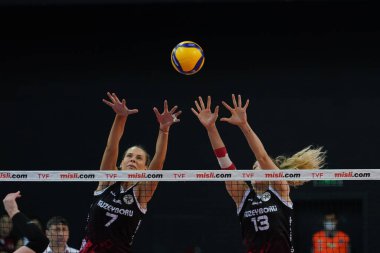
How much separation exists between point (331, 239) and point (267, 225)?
5789 mm

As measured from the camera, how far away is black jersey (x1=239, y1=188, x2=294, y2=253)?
8617 millimetres

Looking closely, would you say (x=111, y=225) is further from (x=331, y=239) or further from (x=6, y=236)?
(x=6, y=236)

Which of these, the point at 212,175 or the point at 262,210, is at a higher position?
the point at 212,175

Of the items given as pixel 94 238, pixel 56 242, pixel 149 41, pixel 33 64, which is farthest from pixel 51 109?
pixel 94 238

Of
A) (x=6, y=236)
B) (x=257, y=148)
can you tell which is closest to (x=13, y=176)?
(x=257, y=148)

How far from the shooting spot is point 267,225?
28.3 ft

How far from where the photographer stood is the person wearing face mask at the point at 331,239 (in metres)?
13.6

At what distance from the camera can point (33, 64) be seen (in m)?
16.6

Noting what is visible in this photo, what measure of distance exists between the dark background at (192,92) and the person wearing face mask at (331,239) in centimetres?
47

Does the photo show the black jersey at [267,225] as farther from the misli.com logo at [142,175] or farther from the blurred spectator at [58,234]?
the blurred spectator at [58,234]

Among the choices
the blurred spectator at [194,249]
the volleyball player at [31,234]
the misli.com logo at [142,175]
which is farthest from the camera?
the blurred spectator at [194,249]

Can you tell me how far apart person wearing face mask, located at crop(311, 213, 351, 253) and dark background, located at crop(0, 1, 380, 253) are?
0.47 meters

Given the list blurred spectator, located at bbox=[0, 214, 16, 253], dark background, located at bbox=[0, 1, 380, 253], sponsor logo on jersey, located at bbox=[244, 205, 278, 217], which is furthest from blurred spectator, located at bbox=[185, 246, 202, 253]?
sponsor logo on jersey, located at bbox=[244, 205, 278, 217]

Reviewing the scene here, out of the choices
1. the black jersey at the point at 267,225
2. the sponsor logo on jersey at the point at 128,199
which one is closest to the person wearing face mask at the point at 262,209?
the black jersey at the point at 267,225
